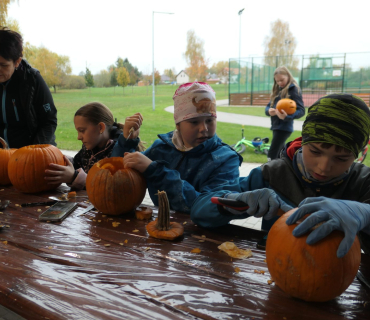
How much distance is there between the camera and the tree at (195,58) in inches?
519

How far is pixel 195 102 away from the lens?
183 centimetres

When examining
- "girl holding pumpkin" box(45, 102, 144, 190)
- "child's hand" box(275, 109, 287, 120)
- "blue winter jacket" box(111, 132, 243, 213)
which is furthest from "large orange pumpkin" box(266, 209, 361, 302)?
"child's hand" box(275, 109, 287, 120)

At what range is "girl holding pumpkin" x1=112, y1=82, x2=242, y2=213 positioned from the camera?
66.7 inches

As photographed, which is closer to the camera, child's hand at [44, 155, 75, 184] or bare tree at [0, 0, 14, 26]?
child's hand at [44, 155, 75, 184]

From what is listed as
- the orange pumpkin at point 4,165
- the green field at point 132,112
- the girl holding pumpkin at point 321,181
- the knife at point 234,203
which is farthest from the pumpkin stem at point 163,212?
the green field at point 132,112

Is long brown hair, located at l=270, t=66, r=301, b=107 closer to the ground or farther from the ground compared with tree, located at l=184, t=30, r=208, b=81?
closer to the ground

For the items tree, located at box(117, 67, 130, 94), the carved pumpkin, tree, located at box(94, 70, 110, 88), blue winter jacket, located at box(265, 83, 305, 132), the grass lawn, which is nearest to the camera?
the carved pumpkin

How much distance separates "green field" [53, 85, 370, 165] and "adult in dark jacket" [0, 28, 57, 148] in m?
4.89

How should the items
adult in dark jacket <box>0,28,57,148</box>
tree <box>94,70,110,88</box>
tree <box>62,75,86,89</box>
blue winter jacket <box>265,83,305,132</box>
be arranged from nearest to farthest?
adult in dark jacket <box>0,28,57,148</box> → blue winter jacket <box>265,83,305,132</box> → tree <box>94,70,110,88</box> → tree <box>62,75,86,89</box>

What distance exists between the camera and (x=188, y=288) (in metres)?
0.97

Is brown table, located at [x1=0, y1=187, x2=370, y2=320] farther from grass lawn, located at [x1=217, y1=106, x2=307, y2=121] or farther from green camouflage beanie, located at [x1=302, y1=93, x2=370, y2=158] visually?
grass lawn, located at [x1=217, y1=106, x2=307, y2=121]

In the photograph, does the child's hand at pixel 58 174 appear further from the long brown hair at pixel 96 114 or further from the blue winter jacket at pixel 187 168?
the long brown hair at pixel 96 114

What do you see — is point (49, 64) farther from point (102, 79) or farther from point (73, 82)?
point (102, 79)

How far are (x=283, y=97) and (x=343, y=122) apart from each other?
446 cm
